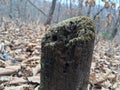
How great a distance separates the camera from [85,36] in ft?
7.06

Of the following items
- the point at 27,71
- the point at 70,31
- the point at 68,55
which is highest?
the point at 70,31

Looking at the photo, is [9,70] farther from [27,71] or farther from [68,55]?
[68,55]

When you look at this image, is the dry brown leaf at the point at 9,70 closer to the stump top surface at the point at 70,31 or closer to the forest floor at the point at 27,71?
the forest floor at the point at 27,71

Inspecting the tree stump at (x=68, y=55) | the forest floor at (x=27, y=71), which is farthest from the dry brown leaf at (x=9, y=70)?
the tree stump at (x=68, y=55)

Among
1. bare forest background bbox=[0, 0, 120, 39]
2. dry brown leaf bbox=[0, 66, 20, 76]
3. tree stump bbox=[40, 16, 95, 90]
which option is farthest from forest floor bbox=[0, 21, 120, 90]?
bare forest background bbox=[0, 0, 120, 39]

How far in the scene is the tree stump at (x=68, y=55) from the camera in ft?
6.98

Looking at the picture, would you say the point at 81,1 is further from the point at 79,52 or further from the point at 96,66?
the point at 79,52

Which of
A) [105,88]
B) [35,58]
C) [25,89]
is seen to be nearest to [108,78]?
[105,88]

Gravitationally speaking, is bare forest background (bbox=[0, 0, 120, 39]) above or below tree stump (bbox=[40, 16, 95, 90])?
above

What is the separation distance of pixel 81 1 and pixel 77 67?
1004 cm

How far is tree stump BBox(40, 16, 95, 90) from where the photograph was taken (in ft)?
6.98

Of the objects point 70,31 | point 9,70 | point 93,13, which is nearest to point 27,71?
point 9,70

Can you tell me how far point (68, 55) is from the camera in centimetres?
213

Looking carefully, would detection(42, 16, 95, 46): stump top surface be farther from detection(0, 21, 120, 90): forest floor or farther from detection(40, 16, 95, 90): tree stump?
detection(0, 21, 120, 90): forest floor
